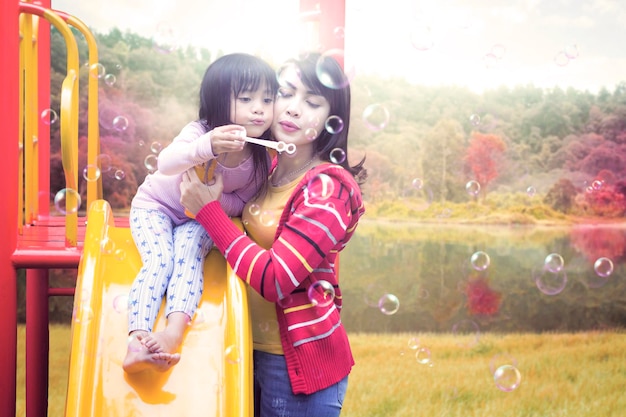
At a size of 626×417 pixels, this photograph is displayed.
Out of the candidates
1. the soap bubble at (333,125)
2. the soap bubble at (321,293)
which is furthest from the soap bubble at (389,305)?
the soap bubble at (333,125)

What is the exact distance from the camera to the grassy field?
424cm

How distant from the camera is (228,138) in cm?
149

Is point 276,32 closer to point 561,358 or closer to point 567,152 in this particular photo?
point 567,152

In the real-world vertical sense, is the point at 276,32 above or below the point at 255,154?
above

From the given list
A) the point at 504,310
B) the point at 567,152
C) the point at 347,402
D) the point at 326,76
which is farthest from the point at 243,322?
the point at 567,152

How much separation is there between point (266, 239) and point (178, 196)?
0.88ft

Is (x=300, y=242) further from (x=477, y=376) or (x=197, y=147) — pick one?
(x=477, y=376)

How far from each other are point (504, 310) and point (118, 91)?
296 centimetres

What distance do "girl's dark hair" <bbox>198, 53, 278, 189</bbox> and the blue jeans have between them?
0.57 metres

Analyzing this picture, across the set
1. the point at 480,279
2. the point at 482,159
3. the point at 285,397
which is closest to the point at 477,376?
the point at 480,279

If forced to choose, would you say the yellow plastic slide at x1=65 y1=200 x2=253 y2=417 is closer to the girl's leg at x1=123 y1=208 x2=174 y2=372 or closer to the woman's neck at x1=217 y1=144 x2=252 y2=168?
the girl's leg at x1=123 y1=208 x2=174 y2=372

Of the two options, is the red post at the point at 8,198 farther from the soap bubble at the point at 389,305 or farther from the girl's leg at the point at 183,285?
the soap bubble at the point at 389,305

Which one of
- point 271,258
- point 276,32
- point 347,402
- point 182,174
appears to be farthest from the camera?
point 276,32

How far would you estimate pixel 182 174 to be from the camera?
5.51ft
